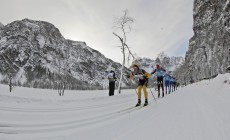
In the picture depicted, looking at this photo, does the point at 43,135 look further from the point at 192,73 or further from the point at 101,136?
the point at 192,73

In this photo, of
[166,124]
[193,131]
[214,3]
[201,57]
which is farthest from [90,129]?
[201,57]

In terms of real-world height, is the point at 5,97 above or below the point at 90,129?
above

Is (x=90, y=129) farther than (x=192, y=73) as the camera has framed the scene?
No

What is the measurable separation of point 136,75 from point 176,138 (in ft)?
20.3

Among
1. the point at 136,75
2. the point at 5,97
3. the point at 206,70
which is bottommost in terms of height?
the point at 5,97

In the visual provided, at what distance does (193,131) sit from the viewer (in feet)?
15.8

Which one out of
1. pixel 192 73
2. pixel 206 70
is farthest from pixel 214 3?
pixel 192 73

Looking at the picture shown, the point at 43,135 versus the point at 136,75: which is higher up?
the point at 136,75

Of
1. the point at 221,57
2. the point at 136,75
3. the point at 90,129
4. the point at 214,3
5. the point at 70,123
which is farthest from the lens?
the point at 214,3

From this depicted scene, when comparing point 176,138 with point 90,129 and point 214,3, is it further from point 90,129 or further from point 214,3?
point 214,3

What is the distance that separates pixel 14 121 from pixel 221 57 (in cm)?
6905

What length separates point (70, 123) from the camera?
5.93 metres

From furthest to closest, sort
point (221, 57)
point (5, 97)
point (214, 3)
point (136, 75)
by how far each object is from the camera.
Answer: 1. point (214, 3)
2. point (221, 57)
3. point (136, 75)
4. point (5, 97)

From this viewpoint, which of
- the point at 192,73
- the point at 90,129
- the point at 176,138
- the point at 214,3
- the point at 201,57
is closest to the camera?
the point at 176,138
